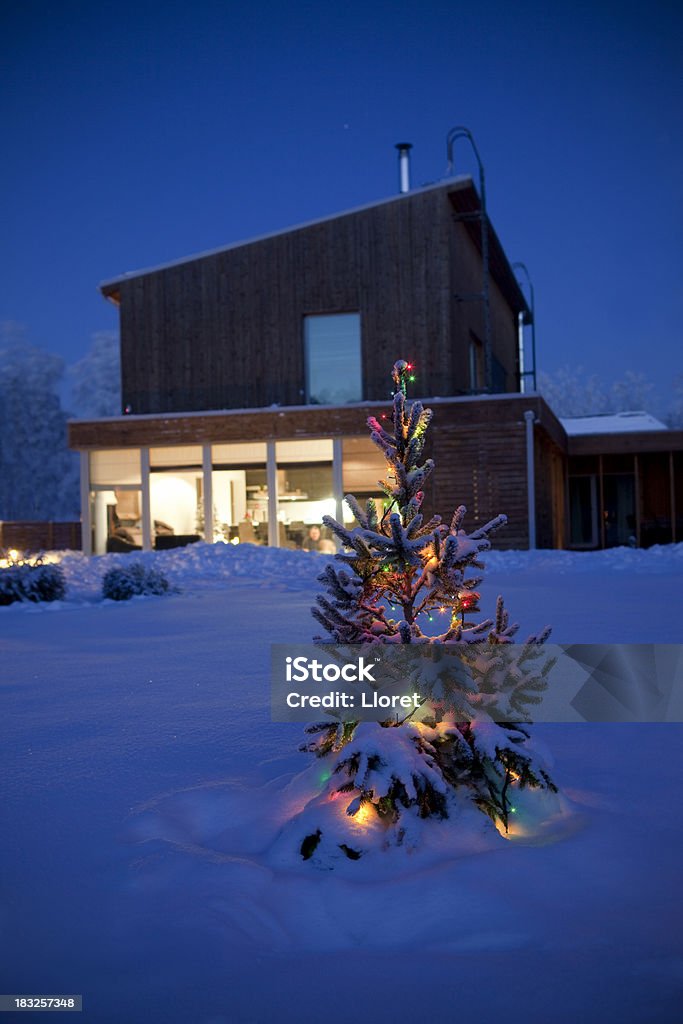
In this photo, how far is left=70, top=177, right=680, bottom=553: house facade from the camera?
20422 millimetres

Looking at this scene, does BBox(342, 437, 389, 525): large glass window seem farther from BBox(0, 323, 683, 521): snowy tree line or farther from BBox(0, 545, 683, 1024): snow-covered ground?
BBox(0, 323, 683, 521): snowy tree line

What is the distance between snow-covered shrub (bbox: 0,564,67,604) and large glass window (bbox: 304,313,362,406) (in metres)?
10.5

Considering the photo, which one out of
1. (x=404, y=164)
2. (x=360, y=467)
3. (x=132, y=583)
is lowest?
(x=132, y=583)

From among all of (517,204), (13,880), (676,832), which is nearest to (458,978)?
(676,832)

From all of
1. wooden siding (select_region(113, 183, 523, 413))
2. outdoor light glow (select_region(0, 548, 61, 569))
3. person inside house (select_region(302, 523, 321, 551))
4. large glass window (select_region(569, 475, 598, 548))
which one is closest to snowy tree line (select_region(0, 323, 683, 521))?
wooden siding (select_region(113, 183, 523, 413))

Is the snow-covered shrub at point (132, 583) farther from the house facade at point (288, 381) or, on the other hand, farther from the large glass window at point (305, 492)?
the large glass window at point (305, 492)

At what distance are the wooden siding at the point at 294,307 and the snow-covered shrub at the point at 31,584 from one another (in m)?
10.4

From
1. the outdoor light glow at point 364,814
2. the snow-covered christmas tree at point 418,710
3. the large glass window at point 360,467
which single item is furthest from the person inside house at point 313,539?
the outdoor light glow at point 364,814

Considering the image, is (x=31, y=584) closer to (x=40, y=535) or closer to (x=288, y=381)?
(x=288, y=381)

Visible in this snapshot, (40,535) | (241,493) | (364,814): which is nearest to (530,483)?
(241,493)

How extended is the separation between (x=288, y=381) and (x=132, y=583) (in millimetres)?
10342

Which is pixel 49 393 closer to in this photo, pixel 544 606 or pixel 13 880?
pixel 544 606

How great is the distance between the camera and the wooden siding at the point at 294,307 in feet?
67.5

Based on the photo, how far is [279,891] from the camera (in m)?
2.80
